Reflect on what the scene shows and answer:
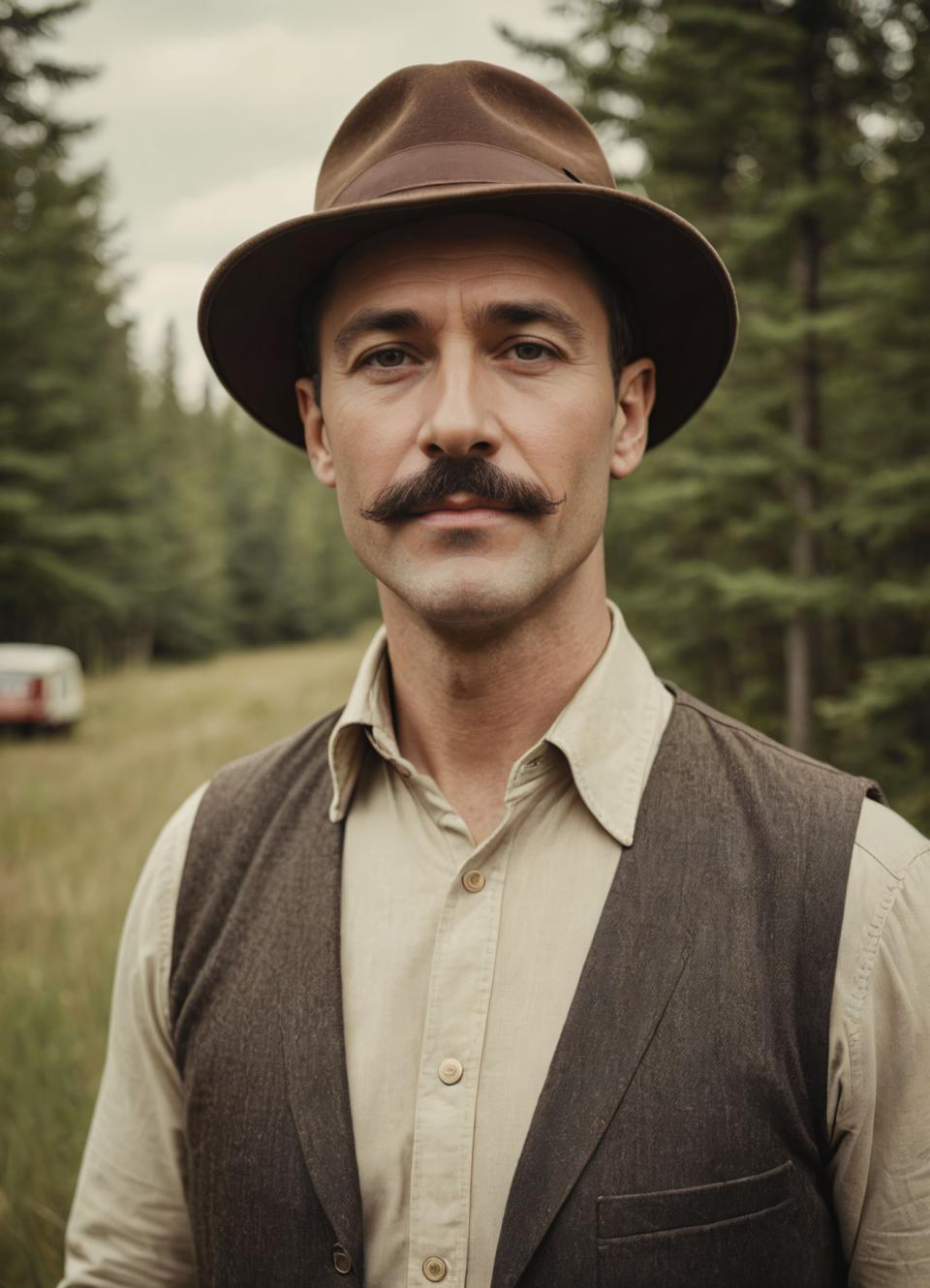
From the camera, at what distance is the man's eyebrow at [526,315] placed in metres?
1.71

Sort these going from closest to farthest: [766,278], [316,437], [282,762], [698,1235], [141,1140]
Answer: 1. [698,1235]
2. [141,1140]
3. [282,762]
4. [316,437]
5. [766,278]

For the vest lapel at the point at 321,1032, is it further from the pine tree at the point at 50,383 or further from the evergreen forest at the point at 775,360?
the pine tree at the point at 50,383

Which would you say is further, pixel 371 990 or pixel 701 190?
pixel 701 190

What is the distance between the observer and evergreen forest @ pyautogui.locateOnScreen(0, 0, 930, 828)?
7.48 metres

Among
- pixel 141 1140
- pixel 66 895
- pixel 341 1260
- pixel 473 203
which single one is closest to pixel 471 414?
pixel 473 203

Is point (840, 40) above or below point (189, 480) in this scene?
below

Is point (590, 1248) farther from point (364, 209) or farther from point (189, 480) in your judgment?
point (189, 480)

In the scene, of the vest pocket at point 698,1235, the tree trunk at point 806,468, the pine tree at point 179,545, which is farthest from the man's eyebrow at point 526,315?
the pine tree at point 179,545

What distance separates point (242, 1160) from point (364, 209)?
1.64 m

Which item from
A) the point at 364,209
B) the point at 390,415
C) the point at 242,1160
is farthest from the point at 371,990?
the point at 364,209

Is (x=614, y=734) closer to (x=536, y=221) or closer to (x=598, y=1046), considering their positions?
(x=598, y=1046)

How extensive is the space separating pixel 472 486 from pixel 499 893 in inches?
28.0

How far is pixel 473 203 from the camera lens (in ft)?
5.48

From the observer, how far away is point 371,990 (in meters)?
1.65
